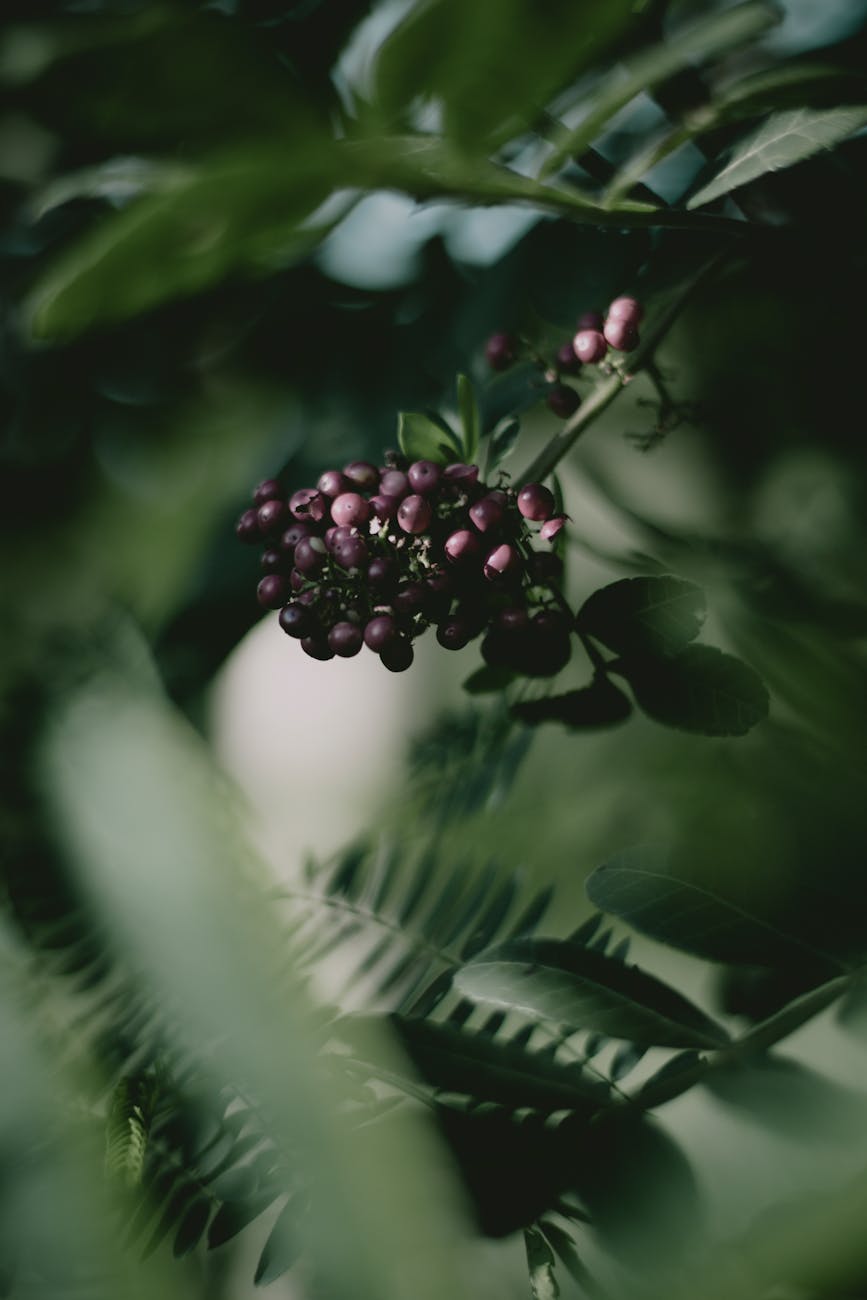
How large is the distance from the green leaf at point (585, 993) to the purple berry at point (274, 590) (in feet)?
0.48

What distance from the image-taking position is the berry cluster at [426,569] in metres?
0.33

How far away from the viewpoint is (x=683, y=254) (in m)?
0.39

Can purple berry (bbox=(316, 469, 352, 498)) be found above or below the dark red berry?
below

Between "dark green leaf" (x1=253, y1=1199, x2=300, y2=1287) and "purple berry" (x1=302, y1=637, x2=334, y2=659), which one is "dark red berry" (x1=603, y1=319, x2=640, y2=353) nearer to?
"purple berry" (x1=302, y1=637, x2=334, y2=659)

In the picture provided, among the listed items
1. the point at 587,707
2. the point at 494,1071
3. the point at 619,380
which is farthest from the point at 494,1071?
the point at 619,380

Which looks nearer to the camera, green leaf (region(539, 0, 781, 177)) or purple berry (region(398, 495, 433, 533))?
green leaf (region(539, 0, 781, 177))

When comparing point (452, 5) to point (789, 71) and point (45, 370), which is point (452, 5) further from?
point (45, 370)

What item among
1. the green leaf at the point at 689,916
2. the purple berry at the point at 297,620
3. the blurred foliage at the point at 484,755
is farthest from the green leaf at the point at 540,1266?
the purple berry at the point at 297,620

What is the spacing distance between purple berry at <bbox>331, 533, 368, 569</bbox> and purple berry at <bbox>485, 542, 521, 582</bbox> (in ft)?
0.14

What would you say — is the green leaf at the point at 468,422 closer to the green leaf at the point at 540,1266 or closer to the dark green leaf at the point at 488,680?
the dark green leaf at the point at 488,680

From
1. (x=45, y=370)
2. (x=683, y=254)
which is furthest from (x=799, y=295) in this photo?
(x=45, y=370)

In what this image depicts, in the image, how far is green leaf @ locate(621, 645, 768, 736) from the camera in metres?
0.32

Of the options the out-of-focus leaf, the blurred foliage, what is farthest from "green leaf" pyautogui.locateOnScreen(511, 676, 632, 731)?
the out-of-focus leaf

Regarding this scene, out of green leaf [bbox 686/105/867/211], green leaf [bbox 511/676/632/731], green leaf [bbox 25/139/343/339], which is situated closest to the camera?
green leaf [bbox 25/139/343/339]
